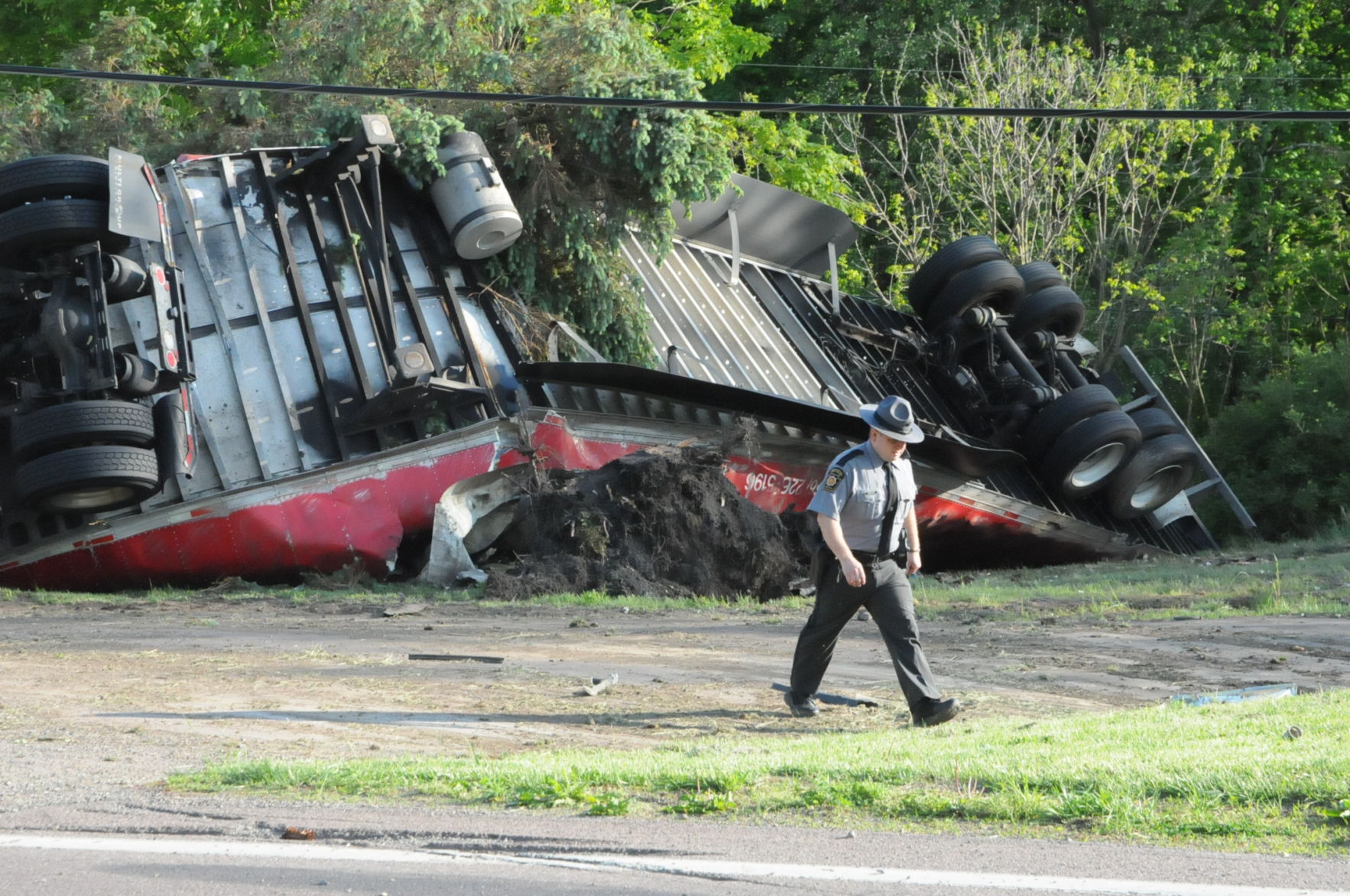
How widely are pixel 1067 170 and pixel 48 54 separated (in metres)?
19.0

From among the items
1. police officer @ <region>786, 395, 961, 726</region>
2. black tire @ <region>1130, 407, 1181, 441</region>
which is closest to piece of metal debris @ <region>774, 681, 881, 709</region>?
police officer @ <region>786, 395, 961, 726</region>

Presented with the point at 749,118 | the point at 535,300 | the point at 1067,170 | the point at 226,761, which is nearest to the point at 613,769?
the point at 226,761

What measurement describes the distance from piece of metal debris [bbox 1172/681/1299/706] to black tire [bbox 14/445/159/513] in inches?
324

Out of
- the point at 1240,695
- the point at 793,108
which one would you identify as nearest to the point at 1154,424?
the point at 793,108

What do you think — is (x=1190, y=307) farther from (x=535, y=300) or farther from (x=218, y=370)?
(x=218, y=370)

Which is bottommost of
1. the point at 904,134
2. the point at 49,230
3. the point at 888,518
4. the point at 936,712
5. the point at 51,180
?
the point at 936,712

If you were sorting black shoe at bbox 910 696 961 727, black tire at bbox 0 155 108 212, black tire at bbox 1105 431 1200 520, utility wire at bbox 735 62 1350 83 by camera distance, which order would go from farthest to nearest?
1. utility wire at bbox 735 62 1350 83
2. black tire at bbox 1105 431 1200 520
3. black tire at bbox 0 155 108 212
4. black shoe at bbox 910 696 961 727

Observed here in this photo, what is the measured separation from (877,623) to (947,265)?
13.0m

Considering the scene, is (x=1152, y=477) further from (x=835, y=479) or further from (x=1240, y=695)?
(x=835, y=479)

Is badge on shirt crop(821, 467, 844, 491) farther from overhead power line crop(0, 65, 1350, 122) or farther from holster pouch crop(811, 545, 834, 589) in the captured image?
overhead power line crop(0, 65, 1350, 122)

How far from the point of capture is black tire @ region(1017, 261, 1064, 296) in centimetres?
2022

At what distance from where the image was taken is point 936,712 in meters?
7.08

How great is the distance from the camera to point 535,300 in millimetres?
16312

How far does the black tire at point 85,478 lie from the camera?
39.1ft
